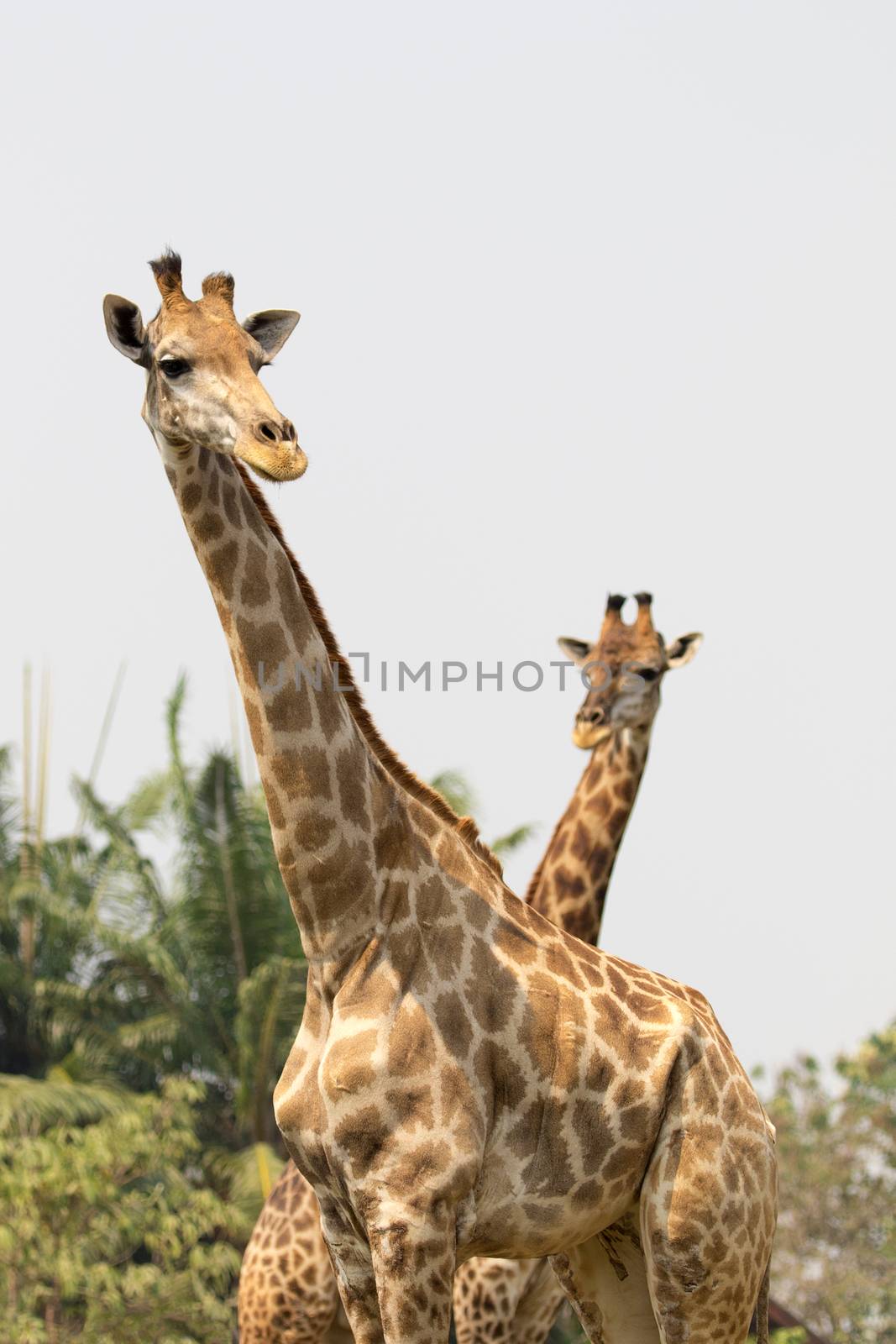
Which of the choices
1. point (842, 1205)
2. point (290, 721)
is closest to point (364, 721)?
point (290, 721)

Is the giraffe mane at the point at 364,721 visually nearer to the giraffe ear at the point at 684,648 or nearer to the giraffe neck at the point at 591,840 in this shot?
the giraffe neck at the point at 591,840

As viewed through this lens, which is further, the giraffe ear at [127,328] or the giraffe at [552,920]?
the giraffe at [552,920]

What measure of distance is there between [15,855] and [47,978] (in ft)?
7.03

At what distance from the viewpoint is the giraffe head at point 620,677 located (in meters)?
10.5

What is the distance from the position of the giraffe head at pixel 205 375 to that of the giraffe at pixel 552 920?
407 cm

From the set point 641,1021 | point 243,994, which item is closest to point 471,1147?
point 641,1021

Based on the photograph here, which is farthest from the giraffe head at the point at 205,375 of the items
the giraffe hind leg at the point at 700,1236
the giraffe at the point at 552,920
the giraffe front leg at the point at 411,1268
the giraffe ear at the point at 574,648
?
the giraffe ear at the point at 574,648

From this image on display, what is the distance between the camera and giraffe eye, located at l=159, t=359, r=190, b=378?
5.82 m

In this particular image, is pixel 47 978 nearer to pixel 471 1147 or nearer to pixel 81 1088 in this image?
pixel 81 1088

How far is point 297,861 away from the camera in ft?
20.0

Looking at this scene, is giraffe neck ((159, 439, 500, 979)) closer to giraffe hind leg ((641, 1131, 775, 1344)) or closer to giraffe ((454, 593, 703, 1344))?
giraffe hind leg ((641, 1131, 775, 1344))

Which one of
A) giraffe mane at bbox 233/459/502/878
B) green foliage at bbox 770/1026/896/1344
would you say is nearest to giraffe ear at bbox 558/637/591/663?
giraffe mane at bbox 233/459/502/878

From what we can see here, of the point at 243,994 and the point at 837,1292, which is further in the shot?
the point at 837,1292

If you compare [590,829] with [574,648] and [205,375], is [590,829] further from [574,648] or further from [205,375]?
[205,375]
